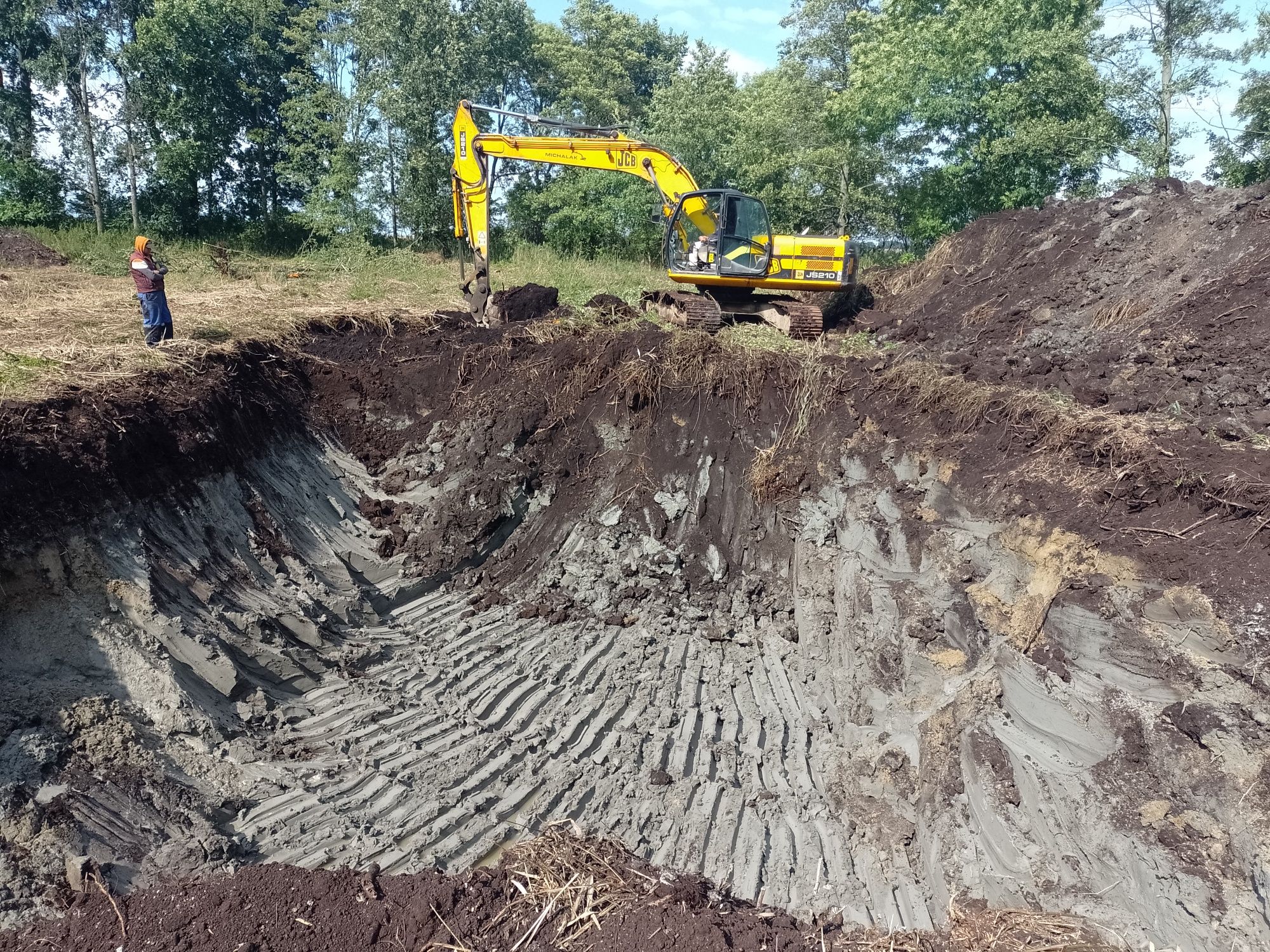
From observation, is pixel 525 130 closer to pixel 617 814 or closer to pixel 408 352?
pixel 408 352

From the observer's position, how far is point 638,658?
21.5 ft

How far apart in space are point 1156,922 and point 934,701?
190 cm

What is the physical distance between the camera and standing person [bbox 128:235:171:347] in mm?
7715

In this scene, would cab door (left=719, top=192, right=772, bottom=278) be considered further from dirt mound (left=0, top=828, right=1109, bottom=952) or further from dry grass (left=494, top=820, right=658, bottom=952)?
dirt mound (left=0, top=828, right=1109, bottom=952)

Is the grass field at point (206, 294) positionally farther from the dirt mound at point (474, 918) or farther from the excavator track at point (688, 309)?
the dirt mound at point (474, 918)

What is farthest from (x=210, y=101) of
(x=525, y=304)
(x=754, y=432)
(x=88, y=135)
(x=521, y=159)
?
(x=754, y=432)

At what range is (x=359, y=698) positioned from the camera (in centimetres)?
568

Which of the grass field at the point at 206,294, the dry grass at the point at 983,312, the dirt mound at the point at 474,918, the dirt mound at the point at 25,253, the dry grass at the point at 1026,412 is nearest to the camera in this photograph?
the dirt mound at the point at 474,918

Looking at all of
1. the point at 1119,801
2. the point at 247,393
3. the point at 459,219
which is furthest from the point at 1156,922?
the point at 459,219

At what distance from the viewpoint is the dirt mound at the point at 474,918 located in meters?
3.50

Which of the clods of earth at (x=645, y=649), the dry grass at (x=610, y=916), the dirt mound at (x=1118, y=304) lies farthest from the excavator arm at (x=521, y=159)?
the dry grass at (x=610, y=916)

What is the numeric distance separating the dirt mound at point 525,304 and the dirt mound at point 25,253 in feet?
33.9

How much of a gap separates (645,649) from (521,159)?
7525 mm

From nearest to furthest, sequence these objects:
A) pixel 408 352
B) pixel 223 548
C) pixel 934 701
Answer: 1. pixel 934 701
2. pixel 223 548
3. pixel 408 352
